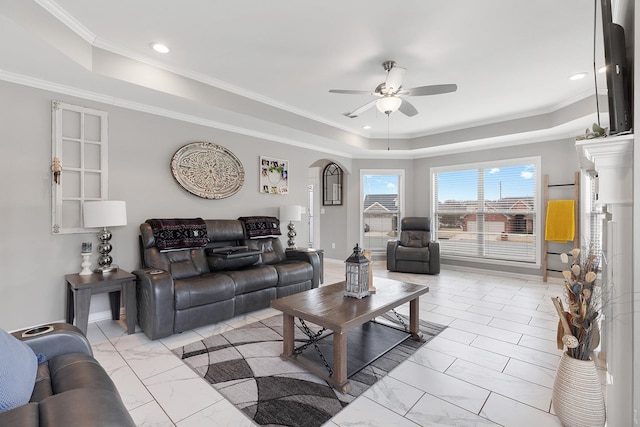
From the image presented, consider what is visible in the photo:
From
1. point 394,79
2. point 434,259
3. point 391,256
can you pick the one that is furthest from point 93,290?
point 434,259

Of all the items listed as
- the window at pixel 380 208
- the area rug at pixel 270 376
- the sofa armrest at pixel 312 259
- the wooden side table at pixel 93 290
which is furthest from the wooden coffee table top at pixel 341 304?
the window at pixel 380 208

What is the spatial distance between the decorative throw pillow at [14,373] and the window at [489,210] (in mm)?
6361

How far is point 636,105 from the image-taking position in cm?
125

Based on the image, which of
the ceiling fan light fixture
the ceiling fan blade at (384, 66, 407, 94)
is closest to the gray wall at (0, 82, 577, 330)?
the ceiling fan light fixture

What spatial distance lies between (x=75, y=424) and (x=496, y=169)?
21.2 feet

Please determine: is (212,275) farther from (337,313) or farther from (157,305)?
(337,313)

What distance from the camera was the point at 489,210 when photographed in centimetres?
580

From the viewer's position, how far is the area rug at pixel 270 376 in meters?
1.85

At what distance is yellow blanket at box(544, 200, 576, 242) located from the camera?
471 centimetres

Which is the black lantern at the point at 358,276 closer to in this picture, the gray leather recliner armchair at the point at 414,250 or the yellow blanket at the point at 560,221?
the gray leather recliner armchair at the point at 414,250

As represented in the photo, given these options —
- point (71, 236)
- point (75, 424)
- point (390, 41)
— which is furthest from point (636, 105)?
point (71, 236)

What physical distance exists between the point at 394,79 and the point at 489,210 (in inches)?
161

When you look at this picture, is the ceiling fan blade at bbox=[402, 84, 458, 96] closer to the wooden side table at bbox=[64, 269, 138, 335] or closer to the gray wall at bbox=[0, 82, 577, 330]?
the gray wall at bbox=[0, 82, 577, 330]

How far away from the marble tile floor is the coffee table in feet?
0.86
